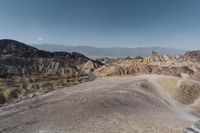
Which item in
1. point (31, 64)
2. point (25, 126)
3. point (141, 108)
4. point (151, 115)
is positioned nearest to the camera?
point (25, 126)

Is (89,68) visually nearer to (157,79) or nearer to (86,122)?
(157,79)

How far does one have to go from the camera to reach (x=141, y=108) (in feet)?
109

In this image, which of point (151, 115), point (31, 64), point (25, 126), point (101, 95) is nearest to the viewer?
point (25, 126)

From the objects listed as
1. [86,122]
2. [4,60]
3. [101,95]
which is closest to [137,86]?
[101,95]

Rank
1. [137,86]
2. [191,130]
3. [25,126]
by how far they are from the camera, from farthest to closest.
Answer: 1. [137,86]
2. [25,126]
3. [191,130]

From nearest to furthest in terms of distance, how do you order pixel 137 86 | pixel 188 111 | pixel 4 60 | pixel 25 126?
1. pixel 25 126
2. pixel 188 111
3. pixel 137 86
4. pixel 4 60

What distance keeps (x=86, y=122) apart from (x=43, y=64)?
6659 inches

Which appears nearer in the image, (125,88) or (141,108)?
(141,108)

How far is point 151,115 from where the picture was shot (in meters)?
30.5

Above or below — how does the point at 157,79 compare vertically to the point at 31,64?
above

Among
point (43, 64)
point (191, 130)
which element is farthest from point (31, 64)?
point (191, 130)

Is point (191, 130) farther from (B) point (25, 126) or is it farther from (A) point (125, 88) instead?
(A) point (125, 88)

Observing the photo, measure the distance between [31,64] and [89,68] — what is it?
35.8 m

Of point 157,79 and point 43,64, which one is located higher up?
point 157,79
